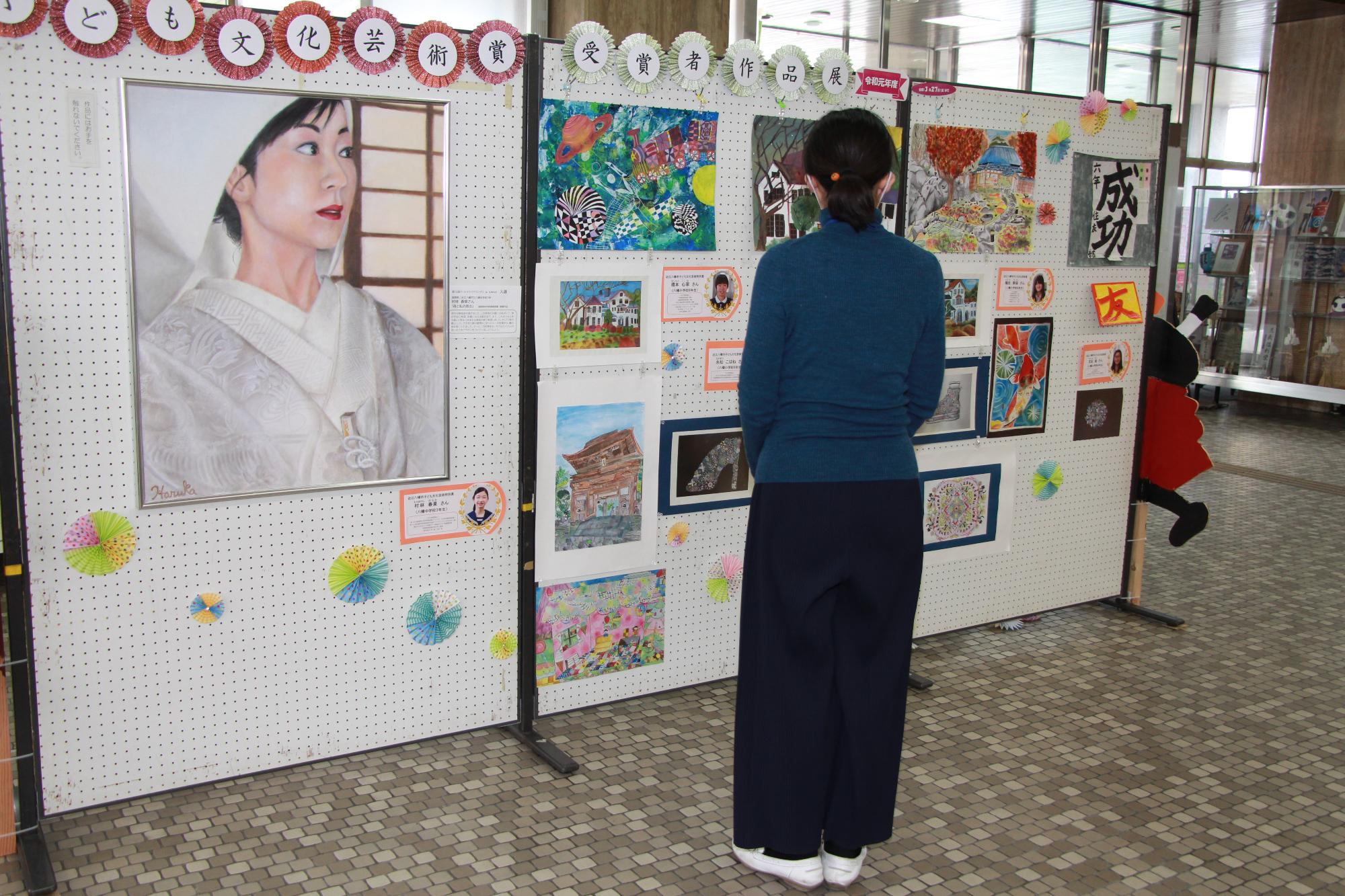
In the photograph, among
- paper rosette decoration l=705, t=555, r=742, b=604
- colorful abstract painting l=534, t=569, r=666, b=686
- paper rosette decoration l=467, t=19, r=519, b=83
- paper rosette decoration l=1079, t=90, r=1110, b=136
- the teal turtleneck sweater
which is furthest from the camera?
paper rosette decoration l=1079, t=90, r=1110, b=136

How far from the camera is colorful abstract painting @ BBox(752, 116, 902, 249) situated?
10.1 ft

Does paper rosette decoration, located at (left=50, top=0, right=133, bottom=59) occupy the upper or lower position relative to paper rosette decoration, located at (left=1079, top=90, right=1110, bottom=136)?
Result: lower

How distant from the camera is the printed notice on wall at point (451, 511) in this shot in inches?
109

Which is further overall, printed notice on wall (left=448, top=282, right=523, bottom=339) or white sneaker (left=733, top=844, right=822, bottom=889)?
printed notice on wall (left=448, top=282, right=523, bottom=339)

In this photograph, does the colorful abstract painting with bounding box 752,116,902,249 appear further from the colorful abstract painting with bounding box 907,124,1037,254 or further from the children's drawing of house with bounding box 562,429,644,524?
the children's drawing of house with bounding box 562,429,644,524

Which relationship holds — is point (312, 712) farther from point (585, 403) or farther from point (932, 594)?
point (932, 594)

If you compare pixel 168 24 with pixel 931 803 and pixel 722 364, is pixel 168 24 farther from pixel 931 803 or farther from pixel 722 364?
pixel 931 803

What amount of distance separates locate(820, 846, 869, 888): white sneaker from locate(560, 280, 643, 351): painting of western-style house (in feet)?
4.48

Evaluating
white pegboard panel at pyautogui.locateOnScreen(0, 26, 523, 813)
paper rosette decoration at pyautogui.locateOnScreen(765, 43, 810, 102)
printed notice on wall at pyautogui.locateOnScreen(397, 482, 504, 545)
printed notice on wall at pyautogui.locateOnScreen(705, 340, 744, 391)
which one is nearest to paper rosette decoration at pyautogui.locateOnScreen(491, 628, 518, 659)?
white pegboard panel at pyautogui.locateOnScreen(0, 26, 523, 813)

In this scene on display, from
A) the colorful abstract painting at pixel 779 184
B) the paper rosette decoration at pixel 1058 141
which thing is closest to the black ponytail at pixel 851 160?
the colorful abstract painting at pixel 779 184

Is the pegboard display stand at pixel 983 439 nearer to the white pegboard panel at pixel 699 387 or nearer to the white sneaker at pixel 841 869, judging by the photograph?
the white pegboard panel at pixel 699 387

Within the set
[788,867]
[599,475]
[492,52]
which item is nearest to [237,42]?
[492,52]

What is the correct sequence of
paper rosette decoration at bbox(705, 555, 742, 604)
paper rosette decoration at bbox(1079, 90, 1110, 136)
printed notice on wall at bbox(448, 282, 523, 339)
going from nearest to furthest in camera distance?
printed notice on wall at bbox(448, 282, 523, 339), paper rosette decoration at bbox(705, 555, 742, 604), paper rosette decoration at bbox(1079, 90, 1110, 136)

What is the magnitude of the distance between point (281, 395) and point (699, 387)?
1.12 meters
